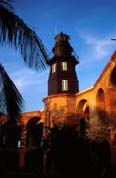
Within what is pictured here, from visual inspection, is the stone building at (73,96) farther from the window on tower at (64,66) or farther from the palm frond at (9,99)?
the palm frond at (9,99)

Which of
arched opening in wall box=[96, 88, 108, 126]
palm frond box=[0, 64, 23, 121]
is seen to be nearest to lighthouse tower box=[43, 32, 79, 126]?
arched opening in wall box=[96, 88, 108, 126]

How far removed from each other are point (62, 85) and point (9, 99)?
28932 millimetres

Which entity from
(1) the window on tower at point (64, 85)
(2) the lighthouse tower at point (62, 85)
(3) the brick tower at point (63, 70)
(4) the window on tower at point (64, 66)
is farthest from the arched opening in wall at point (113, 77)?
(4) the window on tower at point (64, 66)

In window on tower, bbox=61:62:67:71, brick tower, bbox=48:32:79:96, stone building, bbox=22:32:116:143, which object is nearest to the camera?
stone building, bbox=22:32:116:143

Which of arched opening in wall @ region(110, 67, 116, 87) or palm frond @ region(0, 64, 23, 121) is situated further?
arched opening in wall @ region(110, 67, 116, 87)

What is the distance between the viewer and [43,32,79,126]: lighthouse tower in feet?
97.7

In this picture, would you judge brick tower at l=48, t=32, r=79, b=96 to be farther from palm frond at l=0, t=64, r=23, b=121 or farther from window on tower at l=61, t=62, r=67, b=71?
palm frond at l=0, t=64, r=23, b=121

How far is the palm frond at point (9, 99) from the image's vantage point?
432 centimetres

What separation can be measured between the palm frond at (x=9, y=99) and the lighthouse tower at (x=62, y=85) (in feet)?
78.7

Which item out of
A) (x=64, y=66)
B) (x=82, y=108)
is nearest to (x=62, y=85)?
(x=64, y=66)

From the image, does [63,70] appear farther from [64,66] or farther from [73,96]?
[73,96]

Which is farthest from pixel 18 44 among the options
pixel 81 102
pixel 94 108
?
pixel 81 102

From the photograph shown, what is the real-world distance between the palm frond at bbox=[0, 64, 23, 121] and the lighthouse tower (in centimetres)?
2400

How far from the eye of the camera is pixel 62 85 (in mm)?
33219
